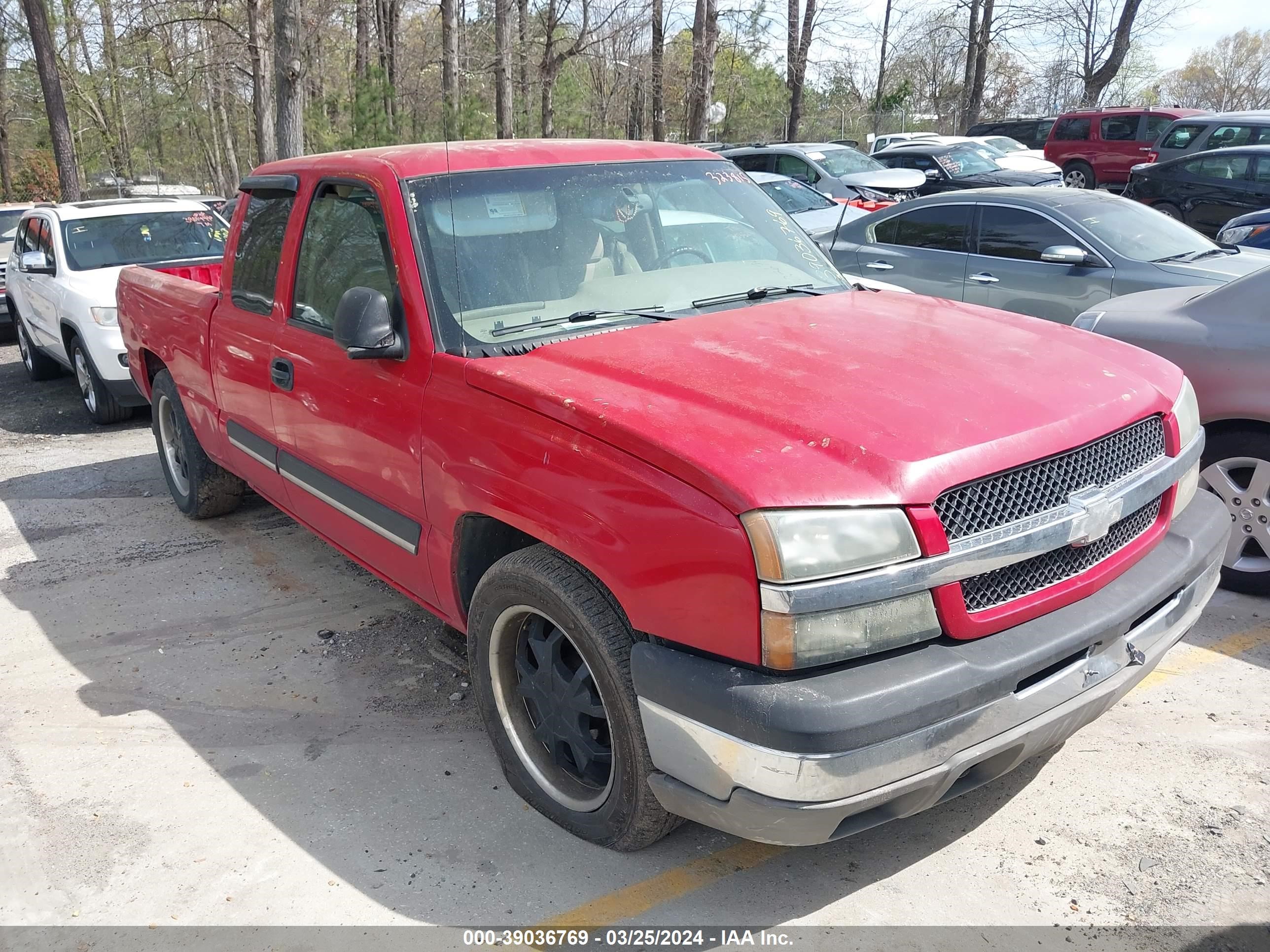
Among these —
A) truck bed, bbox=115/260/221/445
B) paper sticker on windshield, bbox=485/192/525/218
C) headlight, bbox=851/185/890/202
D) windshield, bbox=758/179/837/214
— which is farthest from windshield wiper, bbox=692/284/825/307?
headlight, bbox=851/185/890/202

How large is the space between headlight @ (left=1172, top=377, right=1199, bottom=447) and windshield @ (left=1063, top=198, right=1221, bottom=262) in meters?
4.19

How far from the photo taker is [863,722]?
2.26m

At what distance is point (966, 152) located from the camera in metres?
18.8

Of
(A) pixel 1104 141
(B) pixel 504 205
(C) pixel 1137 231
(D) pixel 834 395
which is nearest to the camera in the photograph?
(D) pixel 834 395

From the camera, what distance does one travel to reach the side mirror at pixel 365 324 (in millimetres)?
3229

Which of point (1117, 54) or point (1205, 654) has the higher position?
point (1117, 54)

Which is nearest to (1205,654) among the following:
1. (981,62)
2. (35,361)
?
(35,361)

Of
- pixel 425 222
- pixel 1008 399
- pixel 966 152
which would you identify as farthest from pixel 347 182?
pixel 966 152

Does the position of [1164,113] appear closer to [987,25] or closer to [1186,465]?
[987,25]

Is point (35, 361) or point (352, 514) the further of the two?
point (35, 361)

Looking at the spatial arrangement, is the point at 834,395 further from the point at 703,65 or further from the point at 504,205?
the point at 703,65

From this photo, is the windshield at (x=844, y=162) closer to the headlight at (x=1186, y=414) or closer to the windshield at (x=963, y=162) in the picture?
the windshield at (x=963, y=162)

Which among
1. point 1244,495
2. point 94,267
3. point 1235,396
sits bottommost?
point 1244,495

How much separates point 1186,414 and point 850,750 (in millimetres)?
1732
